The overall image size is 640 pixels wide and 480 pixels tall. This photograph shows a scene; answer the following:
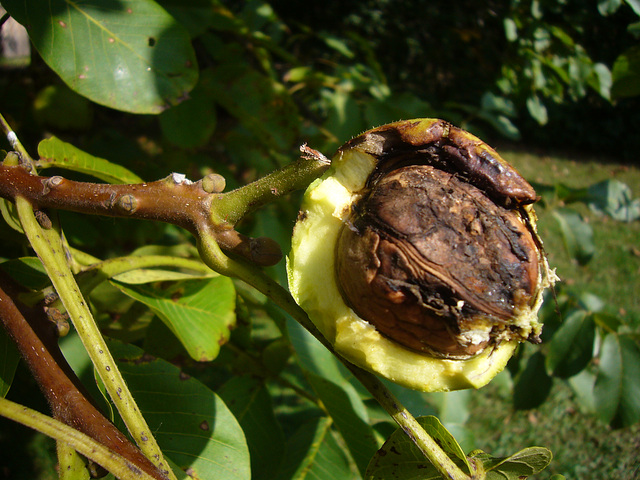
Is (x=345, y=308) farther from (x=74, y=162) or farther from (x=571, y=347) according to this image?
(x=571, y=347)

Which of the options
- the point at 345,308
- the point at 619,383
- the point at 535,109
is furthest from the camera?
the point at 535,109

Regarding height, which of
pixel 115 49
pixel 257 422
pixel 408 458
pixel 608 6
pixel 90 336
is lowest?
pixel 257 422

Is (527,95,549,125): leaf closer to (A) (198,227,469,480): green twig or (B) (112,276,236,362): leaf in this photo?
(B) (112,276,236,362): leaf

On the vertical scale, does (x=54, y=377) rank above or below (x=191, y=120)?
above

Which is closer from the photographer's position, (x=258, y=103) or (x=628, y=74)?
(x=628, y=74)

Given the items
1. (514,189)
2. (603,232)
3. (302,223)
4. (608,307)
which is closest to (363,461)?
(302,223)

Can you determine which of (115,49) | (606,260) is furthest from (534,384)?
(606,260)

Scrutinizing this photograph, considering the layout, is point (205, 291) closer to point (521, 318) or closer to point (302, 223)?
point (302, 223)

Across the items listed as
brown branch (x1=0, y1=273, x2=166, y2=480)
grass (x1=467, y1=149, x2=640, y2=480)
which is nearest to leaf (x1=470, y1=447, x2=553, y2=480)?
brown branch (x1=0, y1=273, x2=166, y2=480)
